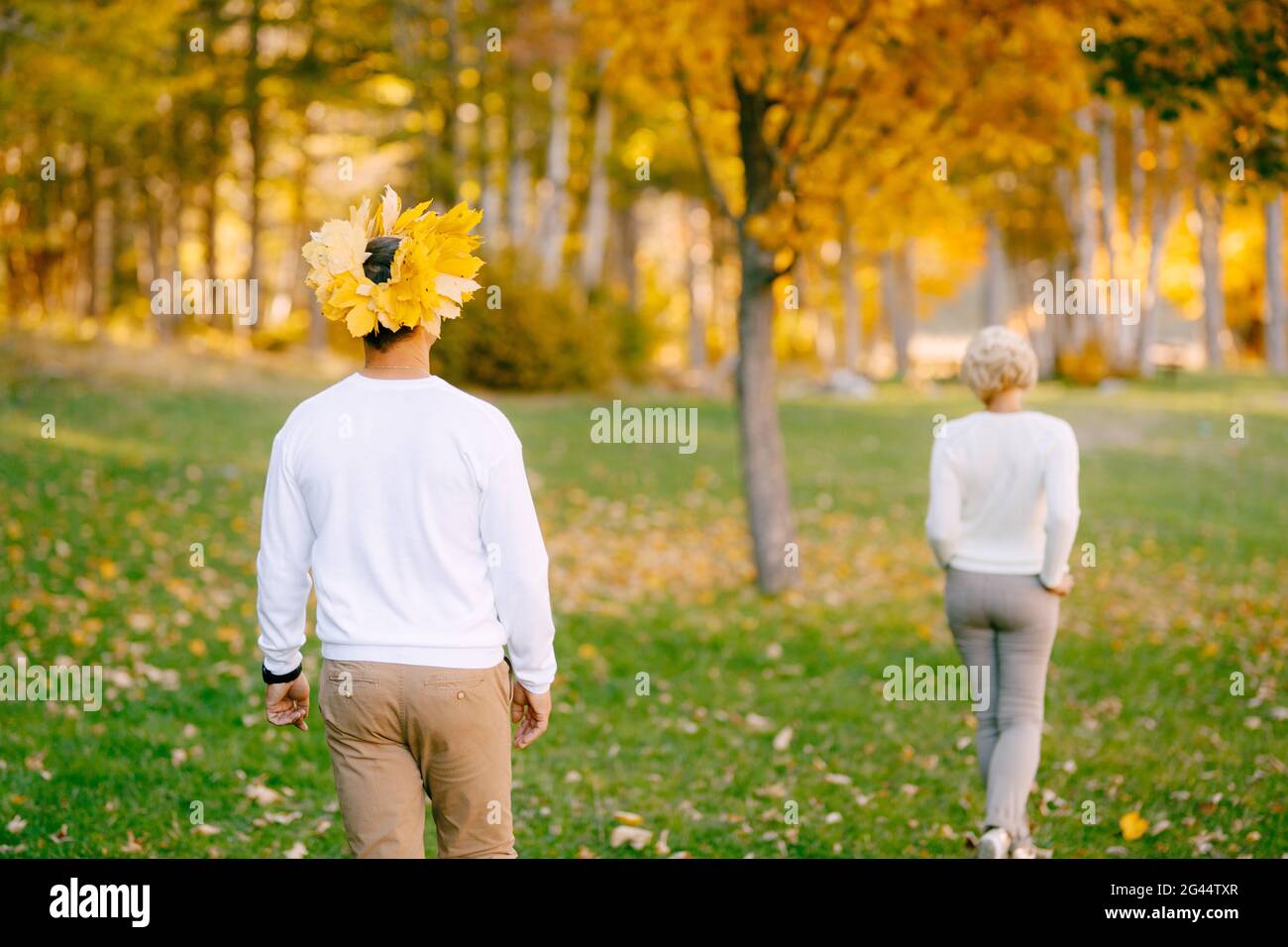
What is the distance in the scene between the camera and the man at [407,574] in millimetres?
3316

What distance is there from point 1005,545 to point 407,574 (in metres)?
2.69

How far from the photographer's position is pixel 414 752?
344 centimetres

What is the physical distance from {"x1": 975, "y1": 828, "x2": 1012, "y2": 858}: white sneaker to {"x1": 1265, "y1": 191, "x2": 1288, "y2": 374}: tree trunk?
28.8 metres

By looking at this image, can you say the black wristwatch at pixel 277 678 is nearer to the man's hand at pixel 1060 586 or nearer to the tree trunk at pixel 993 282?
the man's hand at pixel 1060 586

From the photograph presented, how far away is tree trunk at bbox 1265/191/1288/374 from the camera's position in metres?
31.0

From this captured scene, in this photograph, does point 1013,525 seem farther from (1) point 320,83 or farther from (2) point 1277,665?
(1) point 320,83

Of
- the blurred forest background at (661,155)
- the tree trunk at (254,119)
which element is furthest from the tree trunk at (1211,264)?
the tree trunk at (254,119)

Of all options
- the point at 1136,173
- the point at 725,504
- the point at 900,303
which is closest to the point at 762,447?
the point at 725,504

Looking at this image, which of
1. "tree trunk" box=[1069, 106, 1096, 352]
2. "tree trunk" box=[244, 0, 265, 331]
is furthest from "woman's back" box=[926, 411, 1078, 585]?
"tree trunk" box=[244, 0, 265, 331]

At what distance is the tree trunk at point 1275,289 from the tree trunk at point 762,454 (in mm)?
24589

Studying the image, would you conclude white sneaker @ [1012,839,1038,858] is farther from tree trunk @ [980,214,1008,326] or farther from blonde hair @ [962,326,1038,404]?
tree trunk @ [980,214,1008,326]

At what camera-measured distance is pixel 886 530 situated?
1268 centimetres
